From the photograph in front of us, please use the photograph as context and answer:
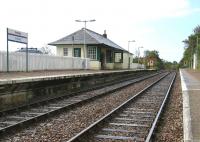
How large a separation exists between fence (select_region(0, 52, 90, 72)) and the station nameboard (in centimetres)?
90

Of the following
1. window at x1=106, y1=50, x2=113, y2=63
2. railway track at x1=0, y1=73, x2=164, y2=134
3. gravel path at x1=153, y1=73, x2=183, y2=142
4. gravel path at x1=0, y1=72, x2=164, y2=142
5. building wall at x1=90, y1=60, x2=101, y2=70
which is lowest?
gravel path at x1=153, y1=73, x2=183, y2=142

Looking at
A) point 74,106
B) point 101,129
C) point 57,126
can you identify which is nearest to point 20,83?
point 74,106

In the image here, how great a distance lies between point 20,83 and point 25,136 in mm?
6081

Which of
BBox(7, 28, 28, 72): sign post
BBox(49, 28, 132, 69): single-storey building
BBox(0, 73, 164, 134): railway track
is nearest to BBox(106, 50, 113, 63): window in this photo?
BBox(49, 28, 132, 69): single-storey building

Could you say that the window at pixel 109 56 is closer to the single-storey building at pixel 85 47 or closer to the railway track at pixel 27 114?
the single-storey building at pixel 85 47

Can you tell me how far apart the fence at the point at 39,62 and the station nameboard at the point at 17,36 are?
2.96ft

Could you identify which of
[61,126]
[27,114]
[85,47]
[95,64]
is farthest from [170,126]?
[85,47]

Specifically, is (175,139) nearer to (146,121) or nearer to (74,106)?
(146,121)

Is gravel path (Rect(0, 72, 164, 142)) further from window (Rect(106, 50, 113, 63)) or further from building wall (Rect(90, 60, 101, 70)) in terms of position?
window (Rect(106, 50, 113, 63))

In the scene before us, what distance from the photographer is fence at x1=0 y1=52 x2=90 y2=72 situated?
23130mm

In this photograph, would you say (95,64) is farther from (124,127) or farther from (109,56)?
(124,127)

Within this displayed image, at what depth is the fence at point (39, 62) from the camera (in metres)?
23.1

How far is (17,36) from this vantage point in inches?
918

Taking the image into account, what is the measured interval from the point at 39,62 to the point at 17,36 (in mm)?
6067
